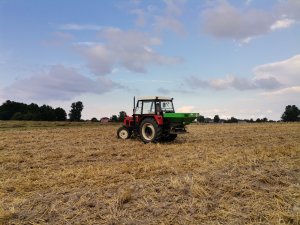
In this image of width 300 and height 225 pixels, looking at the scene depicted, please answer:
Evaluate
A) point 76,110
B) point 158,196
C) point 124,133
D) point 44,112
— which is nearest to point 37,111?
point 44,112

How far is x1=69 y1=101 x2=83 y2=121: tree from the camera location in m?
86.1

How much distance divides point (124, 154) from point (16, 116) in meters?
66.9

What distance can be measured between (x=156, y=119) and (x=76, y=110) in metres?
72.6

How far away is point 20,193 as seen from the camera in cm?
735

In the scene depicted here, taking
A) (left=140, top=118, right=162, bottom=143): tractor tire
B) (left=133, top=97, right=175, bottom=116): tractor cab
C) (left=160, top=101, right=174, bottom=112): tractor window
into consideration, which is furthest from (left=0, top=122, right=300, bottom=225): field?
(left=160, top=101, right=174, bottom=112): tractor window

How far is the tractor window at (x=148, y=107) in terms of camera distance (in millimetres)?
17234

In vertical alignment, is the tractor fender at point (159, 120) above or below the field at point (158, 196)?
above

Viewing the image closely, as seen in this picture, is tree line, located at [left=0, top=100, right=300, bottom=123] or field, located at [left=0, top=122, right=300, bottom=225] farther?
tree line, located at [left=0, top=100, right=300, bottom=123]

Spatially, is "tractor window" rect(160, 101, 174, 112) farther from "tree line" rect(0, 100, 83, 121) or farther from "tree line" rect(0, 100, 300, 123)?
"tree line" rect(0, 100, 83, 121)

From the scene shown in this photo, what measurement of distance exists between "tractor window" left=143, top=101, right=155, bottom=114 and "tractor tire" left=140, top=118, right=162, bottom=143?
47 centimetres

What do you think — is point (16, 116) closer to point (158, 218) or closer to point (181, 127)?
point (181, 127)

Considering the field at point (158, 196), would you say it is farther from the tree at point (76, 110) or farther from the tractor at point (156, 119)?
the tree at point (76, 110)

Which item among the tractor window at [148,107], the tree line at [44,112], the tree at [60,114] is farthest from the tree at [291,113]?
the tractor window at [148,107]

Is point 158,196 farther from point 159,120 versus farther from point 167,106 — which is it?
point 167,106
